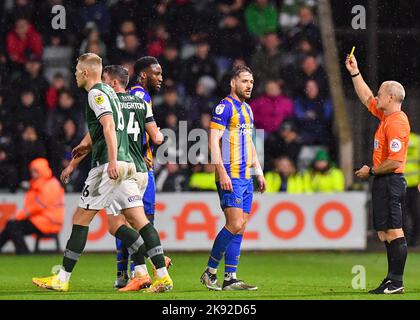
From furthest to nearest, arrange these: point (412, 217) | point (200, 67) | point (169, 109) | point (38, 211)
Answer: point (200, 67), point (169, 109), point (412, 217), point (38, 211)

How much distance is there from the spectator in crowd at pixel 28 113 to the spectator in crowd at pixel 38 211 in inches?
47.7

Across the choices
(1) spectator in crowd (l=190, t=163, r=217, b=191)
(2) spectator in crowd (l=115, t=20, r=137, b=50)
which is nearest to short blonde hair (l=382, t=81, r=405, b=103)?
(1) spectator in crowd (l=190, t=163, r=217, b=191)

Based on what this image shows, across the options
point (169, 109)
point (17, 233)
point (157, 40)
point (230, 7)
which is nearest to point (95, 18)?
point (157, 40)

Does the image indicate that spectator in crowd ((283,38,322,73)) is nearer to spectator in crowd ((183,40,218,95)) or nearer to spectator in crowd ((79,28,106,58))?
spectator in crowd ((183,40,218,95))

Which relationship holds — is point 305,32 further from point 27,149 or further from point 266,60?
point 27,149

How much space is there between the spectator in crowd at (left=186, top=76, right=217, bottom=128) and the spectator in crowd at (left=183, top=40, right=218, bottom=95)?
0.09 metres

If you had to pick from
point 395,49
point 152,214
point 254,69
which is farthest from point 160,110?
point 152,214

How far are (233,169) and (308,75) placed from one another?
721 cm

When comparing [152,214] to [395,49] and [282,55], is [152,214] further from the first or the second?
[395,49]

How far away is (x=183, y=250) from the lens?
14836mm

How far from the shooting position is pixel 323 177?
15.5 meters

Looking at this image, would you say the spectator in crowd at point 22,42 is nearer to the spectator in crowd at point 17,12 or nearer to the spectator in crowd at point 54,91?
the spectator in crowd at point 17,12

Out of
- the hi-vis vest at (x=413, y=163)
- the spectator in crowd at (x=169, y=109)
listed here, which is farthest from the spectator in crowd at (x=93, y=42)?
the hi-vis vest at (x=413, y=163)

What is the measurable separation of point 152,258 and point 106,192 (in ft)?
2.10
